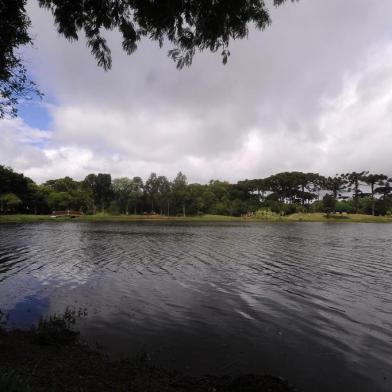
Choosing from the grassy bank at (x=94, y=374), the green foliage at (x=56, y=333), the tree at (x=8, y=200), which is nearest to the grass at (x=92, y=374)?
the grassy bank at (x=94, y=374)

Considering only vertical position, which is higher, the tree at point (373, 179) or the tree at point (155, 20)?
the tree at point (373, 179)

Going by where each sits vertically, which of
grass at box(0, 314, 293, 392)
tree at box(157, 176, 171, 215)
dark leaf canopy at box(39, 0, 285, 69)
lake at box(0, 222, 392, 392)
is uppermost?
tree at box(157, 176, 171, 215)

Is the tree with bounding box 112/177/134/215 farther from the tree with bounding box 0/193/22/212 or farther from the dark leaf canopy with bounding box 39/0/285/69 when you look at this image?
the dark leaf canopy with bounding box 39/0/285/69

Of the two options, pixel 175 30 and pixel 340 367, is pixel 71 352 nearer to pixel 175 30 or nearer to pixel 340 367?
pixel 340 367

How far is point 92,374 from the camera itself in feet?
31.0

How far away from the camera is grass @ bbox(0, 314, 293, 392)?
851cm

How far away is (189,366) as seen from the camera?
11695mm

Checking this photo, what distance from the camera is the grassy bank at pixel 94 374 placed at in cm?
852

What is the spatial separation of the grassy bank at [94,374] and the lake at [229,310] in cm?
125

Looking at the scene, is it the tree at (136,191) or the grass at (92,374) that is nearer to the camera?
the grass at (92,374)

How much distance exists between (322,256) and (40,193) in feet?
451

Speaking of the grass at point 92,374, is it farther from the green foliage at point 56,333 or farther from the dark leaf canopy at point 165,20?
the dark leaf canopy at point 165,20

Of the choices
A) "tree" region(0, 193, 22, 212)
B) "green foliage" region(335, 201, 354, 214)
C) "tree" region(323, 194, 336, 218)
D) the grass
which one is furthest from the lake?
"green foliage" region(335, 201, 354, 214)

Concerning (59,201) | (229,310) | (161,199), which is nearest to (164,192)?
(161,199)
